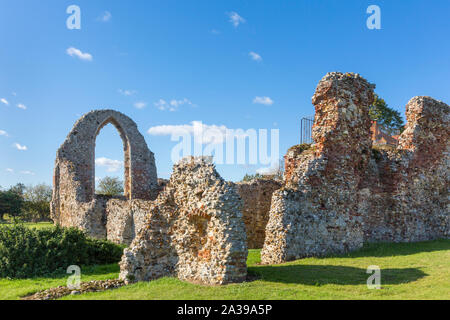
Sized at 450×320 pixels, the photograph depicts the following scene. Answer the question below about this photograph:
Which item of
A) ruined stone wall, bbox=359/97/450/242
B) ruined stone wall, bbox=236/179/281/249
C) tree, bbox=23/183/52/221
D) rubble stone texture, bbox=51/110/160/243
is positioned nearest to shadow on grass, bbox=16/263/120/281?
rubble stone texture, bbox=51/110/160/243

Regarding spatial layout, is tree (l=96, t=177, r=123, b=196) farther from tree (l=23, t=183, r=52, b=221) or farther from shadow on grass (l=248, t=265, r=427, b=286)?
shadow on grass (l=248, t=265, r=427, b=286)

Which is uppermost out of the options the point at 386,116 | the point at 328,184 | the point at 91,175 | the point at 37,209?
the point at 386,116

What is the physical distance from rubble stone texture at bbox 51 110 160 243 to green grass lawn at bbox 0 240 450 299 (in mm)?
6751

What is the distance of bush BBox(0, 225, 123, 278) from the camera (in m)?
11.1

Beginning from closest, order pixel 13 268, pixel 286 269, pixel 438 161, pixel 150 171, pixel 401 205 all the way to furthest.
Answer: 1. pixel 286 269
2. pixel 13 268
3. pixel 401 205
4. pixel 438 161
5. pixel 150 171

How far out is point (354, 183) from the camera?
12.8 metres

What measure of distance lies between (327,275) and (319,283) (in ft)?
2.76

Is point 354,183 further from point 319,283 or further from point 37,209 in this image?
point 37,209

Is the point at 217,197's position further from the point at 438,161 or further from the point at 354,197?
the point at 438,161

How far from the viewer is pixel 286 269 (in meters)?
9.45

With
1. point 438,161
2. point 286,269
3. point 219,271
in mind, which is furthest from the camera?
point 438,161

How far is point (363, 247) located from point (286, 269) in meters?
4.79

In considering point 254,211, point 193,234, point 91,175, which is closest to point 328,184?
point 193,234
